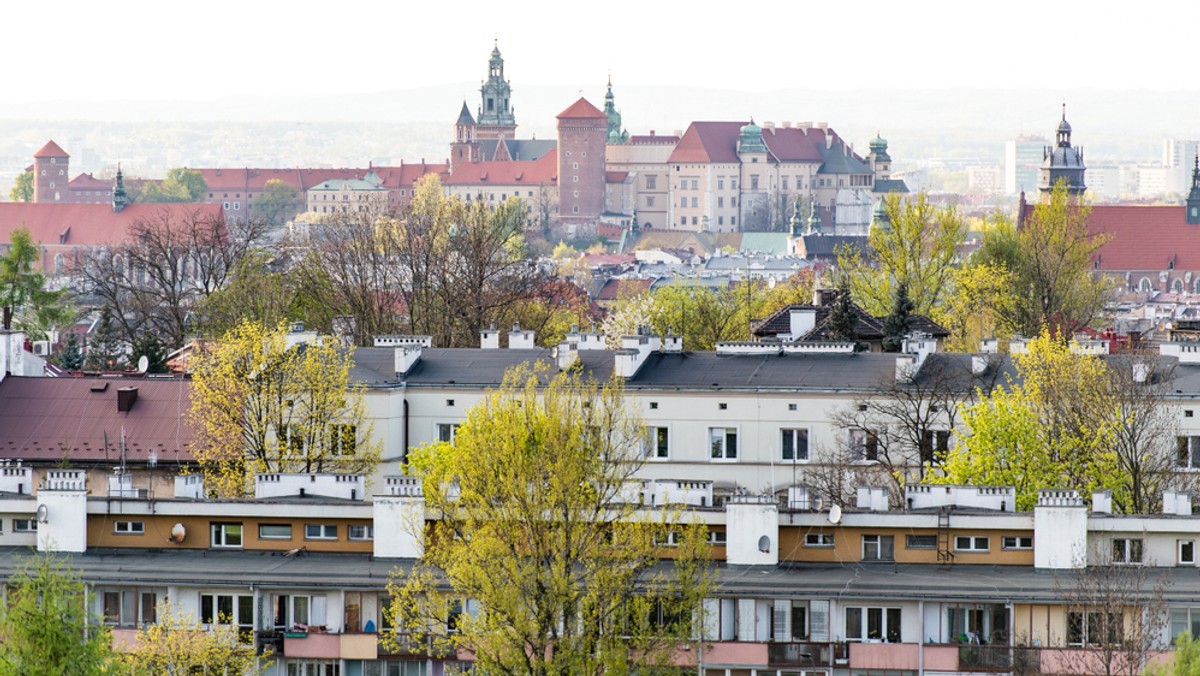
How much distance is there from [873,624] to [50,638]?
37.2 ft

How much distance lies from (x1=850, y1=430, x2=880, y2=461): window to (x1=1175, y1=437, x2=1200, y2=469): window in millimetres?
6035

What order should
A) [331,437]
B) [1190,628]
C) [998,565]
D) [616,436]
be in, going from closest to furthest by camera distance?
[1190,628], [998,565], [616,436], [331,437]

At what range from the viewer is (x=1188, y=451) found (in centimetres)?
5266

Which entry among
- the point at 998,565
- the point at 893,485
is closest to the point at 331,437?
the point at 893,485

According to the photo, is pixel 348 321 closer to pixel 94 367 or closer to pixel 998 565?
pixel 94 367

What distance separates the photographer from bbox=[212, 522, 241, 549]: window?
4062cm

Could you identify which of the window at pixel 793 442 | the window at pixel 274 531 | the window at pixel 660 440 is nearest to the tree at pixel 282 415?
the window at pixel 660 440

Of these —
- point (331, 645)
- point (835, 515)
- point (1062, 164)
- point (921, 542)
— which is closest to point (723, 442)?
point (921, 542)

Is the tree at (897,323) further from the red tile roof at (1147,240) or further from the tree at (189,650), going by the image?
the red tile roof at (1147,240)

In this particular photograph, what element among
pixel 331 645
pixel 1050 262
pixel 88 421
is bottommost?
pixel 331 645

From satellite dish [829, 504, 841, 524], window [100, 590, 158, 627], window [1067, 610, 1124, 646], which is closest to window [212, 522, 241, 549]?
window [100, 590, 158, 627]

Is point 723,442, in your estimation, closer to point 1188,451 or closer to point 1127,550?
point 1188,451

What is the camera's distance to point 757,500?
128ft

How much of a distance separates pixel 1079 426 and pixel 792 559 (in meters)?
13.2
